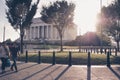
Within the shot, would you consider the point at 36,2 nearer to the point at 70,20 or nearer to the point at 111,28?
the point at 70,20

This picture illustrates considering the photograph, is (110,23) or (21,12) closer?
(21,12)

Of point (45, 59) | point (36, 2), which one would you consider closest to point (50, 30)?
point (36, 2)

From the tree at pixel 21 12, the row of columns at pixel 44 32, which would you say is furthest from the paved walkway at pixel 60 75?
the row of columns at pixel 44 32

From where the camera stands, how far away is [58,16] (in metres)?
42.5

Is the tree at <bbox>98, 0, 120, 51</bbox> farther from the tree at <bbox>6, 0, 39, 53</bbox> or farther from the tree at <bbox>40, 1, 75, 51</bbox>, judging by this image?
the tree at <bbox>6, 0, 39, 53</bbox>

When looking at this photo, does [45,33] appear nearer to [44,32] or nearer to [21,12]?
[44,32]

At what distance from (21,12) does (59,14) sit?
877 centimetres

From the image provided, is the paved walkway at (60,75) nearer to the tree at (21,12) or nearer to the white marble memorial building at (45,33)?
the tree at (21,12)

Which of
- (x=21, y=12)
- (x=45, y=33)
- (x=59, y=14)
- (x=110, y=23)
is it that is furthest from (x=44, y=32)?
(x=21, y=12)

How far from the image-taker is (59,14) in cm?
4253

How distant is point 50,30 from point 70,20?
68.1 m

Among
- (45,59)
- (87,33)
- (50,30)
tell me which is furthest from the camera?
(50,30)

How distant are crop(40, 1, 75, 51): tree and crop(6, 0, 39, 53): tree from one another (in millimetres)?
6771

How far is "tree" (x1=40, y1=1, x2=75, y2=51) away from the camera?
138ft
